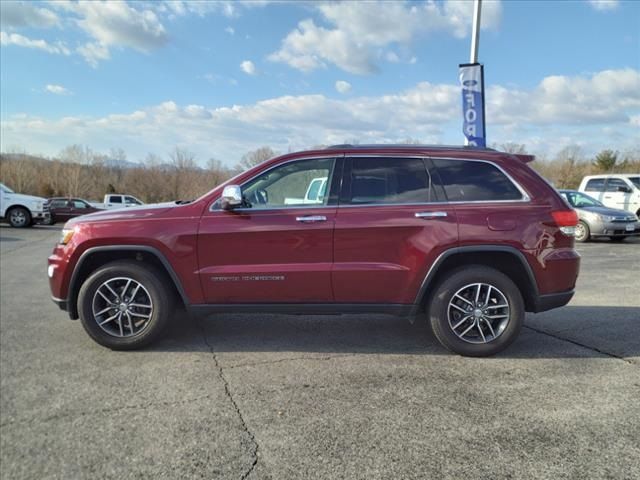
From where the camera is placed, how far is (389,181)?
13.0ft

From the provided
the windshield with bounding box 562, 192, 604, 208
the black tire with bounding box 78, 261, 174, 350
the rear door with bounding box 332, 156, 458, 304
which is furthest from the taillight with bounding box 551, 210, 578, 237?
the windshield with bounding box 562, 192, 604, 208

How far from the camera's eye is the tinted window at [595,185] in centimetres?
1544

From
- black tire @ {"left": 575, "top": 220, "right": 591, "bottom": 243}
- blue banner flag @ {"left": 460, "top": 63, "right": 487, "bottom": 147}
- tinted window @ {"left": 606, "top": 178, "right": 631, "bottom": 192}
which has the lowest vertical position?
black tire @ {"left": 575, "top": 220, "right": 591, "bottom": 243}

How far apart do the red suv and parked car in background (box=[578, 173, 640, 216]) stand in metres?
13.6

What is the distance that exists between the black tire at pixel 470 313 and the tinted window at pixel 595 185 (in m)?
14.3

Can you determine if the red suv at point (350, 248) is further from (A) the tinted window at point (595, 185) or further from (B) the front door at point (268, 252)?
(A) the tinted window at point (595, 185)

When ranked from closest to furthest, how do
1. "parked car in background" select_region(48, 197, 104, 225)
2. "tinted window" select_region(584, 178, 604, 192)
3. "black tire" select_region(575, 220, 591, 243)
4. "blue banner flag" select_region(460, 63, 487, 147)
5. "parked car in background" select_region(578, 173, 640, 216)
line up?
"blue banner flag" select_region(460, 63, 487, 147) < "black tire" select_region(575, 220, 591, 243) < "parked car in background" select_region(578, 173, 640, 216) < "tinted window" select_region(584, 178, 604, 192) < "parked car in background" select_region(48, 197, 104, 225)

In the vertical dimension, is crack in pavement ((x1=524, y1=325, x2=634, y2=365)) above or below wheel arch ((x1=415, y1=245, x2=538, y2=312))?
below

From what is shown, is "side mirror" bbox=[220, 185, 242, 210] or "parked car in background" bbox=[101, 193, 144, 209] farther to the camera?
"parked car in background" bbox=[101, 193, 144, 209]

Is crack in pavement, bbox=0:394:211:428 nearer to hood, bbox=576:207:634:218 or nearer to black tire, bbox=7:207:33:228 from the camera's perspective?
hood, bbox=576:207:634:218

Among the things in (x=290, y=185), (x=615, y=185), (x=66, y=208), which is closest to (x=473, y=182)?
(x=290, y=185)

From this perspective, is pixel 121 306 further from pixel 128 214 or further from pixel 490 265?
pixel 490 265

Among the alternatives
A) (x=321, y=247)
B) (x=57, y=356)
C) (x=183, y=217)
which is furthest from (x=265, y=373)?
(x=57, y=356)

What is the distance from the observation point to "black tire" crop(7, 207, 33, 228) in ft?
60.7
